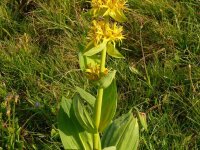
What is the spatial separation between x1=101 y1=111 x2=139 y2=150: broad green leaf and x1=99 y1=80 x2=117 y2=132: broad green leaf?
11cm

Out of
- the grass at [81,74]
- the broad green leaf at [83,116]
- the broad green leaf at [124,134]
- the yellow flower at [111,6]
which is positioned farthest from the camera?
the grass at [81,74]

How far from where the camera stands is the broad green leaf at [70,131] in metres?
2.03

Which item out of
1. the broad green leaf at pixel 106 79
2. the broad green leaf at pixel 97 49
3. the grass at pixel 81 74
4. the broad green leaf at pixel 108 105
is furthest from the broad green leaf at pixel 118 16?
the grass at pixel 81 74

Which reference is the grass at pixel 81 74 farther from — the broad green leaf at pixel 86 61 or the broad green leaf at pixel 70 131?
the broad green leaf at pixel 86 61

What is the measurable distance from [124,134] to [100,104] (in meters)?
0.28

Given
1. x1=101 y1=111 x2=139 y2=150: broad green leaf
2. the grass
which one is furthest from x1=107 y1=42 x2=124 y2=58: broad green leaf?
the grass

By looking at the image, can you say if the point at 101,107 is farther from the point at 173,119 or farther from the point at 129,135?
the point at 173,119

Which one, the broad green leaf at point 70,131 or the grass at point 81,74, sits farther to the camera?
the grass at point 81,74

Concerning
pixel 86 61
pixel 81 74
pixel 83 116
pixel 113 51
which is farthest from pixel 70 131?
pixel 81 74

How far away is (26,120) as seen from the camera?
2.48 metres

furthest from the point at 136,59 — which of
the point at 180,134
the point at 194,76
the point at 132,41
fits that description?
the point at 180,134

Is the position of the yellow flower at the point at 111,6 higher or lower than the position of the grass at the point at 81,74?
higher

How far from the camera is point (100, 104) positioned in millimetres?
1847

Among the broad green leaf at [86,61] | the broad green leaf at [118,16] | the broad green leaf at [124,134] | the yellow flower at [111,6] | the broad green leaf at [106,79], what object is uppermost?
the yellow flower at [111,6]
